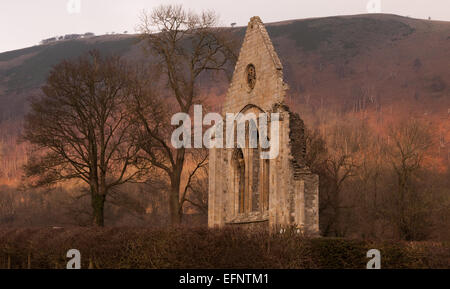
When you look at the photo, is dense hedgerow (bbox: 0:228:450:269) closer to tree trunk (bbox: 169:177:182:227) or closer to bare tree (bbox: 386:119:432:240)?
tree trunk (bbox: 169:177:182:227)

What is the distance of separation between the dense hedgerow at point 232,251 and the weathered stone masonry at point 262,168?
3875 mm

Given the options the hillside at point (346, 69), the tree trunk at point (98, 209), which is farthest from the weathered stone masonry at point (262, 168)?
the hillside at point (346, 69)

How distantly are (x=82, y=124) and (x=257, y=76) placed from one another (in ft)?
44.9

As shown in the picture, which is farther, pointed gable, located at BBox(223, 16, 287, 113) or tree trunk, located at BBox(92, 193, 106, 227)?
tree trunk, located at BBox(92, 193, 106, 227)

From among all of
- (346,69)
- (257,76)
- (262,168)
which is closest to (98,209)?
(262,168)

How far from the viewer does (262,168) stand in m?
24.9

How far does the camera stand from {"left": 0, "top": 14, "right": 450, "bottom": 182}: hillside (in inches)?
3543

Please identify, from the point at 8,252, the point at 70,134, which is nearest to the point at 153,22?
the point at 70,134

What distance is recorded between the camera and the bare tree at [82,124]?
109 feet

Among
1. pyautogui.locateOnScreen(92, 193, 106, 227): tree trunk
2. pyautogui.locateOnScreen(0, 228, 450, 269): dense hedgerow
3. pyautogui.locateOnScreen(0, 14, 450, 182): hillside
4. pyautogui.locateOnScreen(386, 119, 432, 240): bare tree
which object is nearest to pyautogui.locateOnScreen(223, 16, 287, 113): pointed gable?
pyautogui.locateOnScreen(0, 228, 450, 269): dense hedgerow

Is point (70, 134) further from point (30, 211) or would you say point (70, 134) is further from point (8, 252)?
point (30, 211)

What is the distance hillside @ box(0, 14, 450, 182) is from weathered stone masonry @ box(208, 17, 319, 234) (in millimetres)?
50612

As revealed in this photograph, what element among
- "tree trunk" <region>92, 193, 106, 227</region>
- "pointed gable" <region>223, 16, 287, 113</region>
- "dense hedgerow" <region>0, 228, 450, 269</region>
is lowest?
"tree trunk" <region>92, 193, 106, 227</region>
